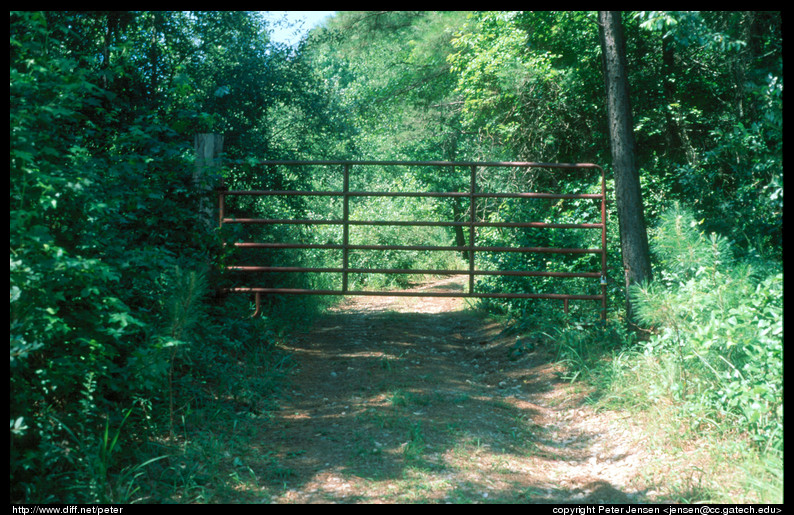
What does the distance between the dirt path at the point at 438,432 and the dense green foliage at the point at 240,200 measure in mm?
524

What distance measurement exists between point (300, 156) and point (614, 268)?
4418 millimetres

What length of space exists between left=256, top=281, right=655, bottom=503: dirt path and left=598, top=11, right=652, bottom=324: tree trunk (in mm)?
1240

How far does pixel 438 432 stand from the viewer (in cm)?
431

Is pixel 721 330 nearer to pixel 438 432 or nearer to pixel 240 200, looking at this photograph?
pixel 438 432

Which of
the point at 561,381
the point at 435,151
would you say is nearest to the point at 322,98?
the point at 561,381

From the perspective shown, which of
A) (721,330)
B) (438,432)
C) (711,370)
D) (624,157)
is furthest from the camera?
(624,157)

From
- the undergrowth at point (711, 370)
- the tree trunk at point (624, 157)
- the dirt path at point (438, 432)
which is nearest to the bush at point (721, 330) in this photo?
the undergrowth at point (711, 370)

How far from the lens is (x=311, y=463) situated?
3.87m

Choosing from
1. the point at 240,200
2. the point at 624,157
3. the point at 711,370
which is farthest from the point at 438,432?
the point at 240,200

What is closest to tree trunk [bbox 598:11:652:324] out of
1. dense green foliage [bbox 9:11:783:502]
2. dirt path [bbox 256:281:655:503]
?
dense green foliage [bbox 9:11:783:502]

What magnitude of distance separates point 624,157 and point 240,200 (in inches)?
173

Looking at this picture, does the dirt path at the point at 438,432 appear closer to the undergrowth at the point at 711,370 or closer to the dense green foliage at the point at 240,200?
the undergrowth at the point at 711,370
